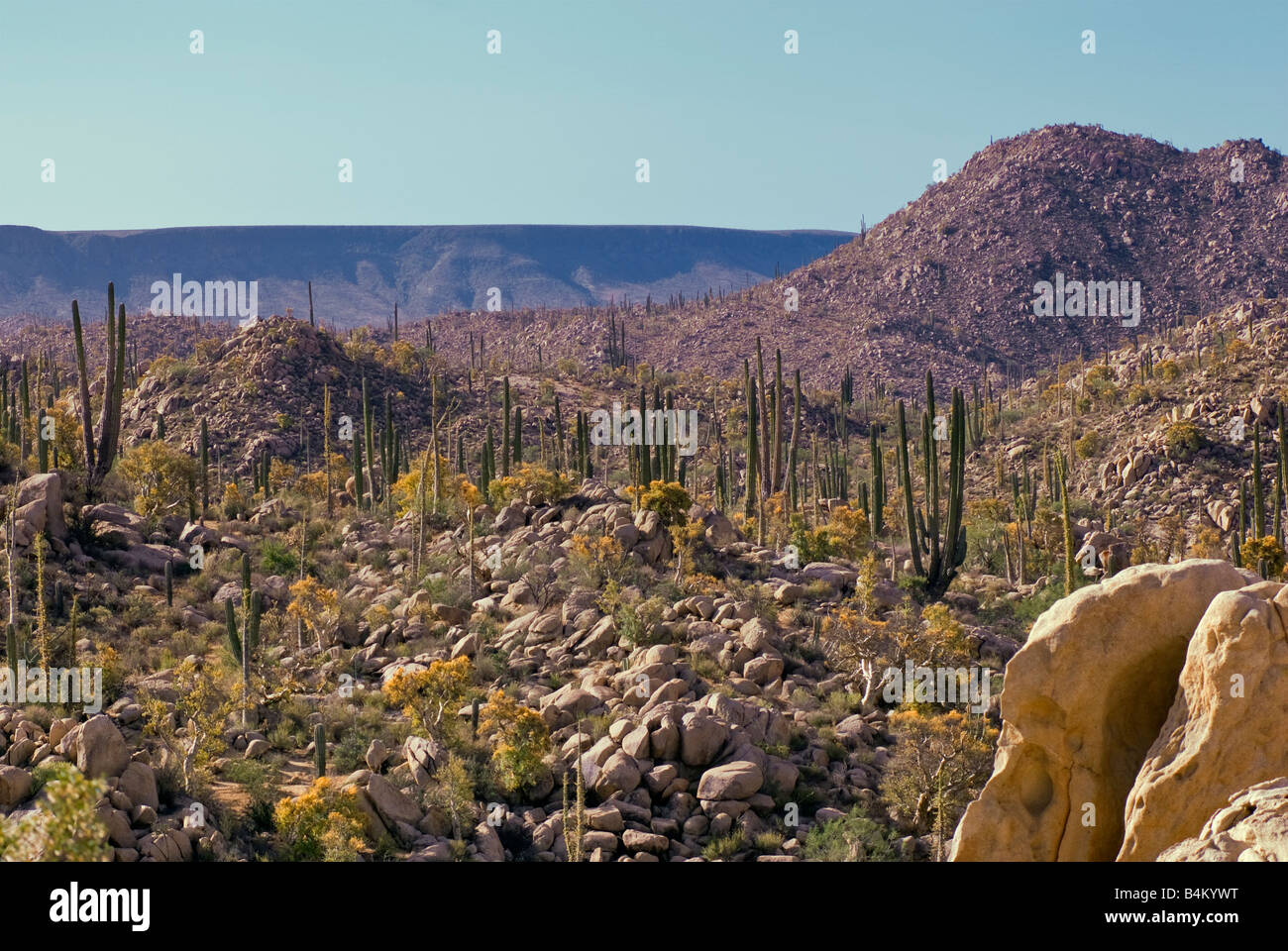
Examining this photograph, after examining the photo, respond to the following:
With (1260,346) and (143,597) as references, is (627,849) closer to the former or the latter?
(143,597)

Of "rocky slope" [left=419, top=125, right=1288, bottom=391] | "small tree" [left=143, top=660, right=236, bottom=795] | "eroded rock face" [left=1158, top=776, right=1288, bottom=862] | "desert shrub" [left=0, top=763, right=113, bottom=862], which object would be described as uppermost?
"rocky slope" [left=419, top=125, right=1288, bottom=391]

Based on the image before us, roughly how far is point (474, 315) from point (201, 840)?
111637mm

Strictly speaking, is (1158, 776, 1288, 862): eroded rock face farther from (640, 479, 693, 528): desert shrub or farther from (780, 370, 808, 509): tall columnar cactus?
(780, 370, 808, 509): tall columnar cactus

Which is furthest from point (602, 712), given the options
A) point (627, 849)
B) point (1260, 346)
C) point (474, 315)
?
point (474, 315)

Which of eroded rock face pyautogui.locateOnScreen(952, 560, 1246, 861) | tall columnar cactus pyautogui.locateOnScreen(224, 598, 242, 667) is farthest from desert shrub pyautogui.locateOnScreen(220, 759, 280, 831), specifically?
eroded rock face pyautogui.locateOnScreen(952, 560, 1246, 861)

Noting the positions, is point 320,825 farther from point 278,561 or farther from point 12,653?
point 278,561

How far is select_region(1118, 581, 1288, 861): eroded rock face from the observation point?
8.23 meters

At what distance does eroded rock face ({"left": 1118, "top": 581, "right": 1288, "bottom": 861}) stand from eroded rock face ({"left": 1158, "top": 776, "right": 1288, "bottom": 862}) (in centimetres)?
68

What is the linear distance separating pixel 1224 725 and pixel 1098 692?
1149 millimetres

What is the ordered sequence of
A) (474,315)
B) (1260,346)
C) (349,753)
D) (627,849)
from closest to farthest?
(627,849) → (349,753) → (1260,346) → (474,315)

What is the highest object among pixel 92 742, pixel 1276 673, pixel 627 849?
pixel 1276 673

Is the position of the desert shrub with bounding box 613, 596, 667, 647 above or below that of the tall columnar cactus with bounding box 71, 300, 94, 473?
below

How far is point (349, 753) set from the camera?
18.4m

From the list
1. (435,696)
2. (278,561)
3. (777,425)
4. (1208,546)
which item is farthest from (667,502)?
(1208,546)
